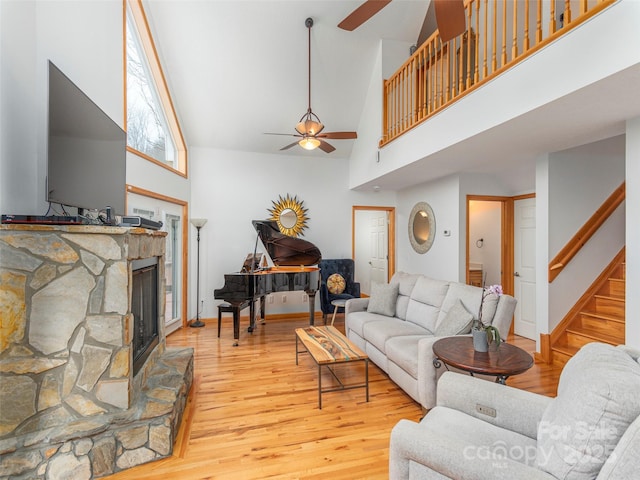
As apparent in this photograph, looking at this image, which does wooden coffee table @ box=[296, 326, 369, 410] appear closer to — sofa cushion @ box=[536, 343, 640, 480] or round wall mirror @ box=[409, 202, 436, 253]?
sofa cushion @ box=[536, 343, 640, 480]

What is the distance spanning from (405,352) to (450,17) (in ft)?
7.88

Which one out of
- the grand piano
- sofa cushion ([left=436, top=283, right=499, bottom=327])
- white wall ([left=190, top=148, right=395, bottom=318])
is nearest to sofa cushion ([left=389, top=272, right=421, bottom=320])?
sofa cushion ([left=436, top=283, right=499, bottom=327])

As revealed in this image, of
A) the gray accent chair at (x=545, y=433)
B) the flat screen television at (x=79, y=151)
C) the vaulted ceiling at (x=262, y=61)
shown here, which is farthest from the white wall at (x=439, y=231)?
the flat screen television at (x=79, y=151)

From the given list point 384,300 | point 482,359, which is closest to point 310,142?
point 384,300

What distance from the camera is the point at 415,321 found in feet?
11.4

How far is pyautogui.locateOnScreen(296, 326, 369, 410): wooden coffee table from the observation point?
2594 mm

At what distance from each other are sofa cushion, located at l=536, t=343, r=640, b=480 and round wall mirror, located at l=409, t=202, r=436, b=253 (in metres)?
4.05

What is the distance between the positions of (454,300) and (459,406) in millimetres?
1520

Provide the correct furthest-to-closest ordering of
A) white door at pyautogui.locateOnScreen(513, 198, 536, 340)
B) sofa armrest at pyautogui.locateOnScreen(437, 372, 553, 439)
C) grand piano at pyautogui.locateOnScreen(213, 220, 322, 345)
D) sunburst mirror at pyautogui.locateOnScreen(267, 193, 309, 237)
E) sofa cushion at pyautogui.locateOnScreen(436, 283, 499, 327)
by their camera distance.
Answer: sunburst mirror at pyautogui.locateOnScreen(267, 193, 309, 237)
white door at pyautogui.locateOnScreen(513, 198, 536, 340)
grand piano at pyautogui.locateOnScreen(213, 220, 322, 345)
sofa cushion at pyautogui.locateOnScreen(436, 283, 499, 327)
sofa armrest at pyautogui.locateOnScreen(437, 372, 553, 439)

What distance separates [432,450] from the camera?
119 centimetres

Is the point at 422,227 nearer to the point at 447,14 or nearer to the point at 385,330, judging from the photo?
the point at 385,330

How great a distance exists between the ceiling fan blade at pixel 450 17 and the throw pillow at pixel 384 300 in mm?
2682

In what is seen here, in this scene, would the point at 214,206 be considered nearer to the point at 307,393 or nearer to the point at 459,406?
the point at 307,393

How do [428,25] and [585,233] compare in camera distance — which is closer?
[585,233]
